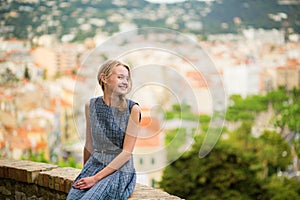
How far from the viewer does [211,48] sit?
39.3 feet

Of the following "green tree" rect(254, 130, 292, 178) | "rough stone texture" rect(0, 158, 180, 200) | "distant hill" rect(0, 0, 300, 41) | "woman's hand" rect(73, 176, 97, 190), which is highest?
"woman's hand" rect(73, 176, 97, 190)

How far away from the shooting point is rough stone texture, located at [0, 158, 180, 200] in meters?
2.21

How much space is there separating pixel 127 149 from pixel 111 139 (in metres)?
0.07

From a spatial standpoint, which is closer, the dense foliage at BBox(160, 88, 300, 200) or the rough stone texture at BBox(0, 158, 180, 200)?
the rough stone texture at BBox(0, 158, 180, 200)

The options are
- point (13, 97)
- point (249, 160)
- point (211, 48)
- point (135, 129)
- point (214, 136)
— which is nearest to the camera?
point (135, 129)

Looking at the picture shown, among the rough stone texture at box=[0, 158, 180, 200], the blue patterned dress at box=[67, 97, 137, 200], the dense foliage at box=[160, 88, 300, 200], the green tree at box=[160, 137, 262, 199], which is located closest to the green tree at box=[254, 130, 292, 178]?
the dense foliage at box=[160, 88, 300, 200]

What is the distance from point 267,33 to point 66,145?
211 inches

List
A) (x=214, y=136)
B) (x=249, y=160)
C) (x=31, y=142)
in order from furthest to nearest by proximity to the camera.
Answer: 1. (x=249, y=160)
2. (x=31, y=142)
3. (x=214, y=136)

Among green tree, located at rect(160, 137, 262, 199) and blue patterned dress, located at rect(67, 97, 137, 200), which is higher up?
blue patterned dress, located at rect(67, 97, 137, 200)

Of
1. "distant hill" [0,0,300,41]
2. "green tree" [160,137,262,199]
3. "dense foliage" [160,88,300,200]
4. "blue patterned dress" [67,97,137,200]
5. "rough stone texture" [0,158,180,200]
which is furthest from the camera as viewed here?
"dense foliage" [160,88,300,200]

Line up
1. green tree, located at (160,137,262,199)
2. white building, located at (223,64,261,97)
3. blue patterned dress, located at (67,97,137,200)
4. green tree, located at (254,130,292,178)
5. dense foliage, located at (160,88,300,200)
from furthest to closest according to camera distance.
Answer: green tree, located at (254,130,292,178), white building, located at (223,64,261,97), dense foliage, located at (160,88,300,200), green tree, located at (160,137,262,199), blue patterned dress, located at (67,97,137,200)

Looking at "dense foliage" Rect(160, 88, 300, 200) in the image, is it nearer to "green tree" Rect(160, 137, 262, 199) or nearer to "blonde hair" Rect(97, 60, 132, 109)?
"green tree" Rect(160, 137, 262, 199)

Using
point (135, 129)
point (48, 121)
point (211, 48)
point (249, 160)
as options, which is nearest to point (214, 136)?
point (135, 129)

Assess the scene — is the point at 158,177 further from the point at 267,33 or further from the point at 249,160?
the point at 267,33
